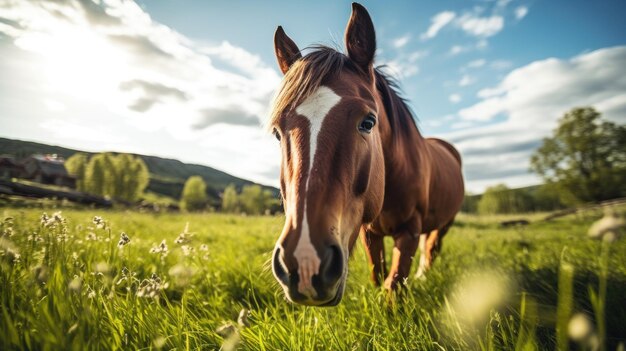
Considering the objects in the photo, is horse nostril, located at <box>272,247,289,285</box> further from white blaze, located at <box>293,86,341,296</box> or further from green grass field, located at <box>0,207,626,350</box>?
green grass field, located at <box>0,207,626,350</box>

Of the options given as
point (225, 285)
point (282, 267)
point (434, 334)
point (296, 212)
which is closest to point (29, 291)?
point (282, 267)

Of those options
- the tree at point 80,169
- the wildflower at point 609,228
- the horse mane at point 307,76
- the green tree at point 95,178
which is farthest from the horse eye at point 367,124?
the green tree at point 95,178

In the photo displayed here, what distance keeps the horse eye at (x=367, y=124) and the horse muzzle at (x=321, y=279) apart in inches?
38.1

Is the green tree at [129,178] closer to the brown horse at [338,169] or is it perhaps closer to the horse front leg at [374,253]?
the horse front leg at [374,253]

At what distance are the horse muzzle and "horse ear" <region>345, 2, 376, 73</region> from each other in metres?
1.83

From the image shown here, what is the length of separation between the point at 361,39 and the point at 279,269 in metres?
2.10

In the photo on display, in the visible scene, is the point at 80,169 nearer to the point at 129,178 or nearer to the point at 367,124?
the point at 129,178

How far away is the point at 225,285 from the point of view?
3.28 meters

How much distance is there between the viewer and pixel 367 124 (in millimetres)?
2141

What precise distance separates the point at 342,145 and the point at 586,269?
306cm

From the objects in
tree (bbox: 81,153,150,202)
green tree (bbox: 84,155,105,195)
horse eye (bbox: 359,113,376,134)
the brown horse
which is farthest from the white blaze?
green tree (bbox: 84,155,105,195)

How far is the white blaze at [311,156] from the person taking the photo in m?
1.35

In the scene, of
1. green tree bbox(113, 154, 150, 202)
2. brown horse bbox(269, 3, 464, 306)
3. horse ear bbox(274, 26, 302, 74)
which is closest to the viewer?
brown horse bbox(269, 3, 464, 306)

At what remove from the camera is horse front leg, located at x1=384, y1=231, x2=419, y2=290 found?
2.70 metres
